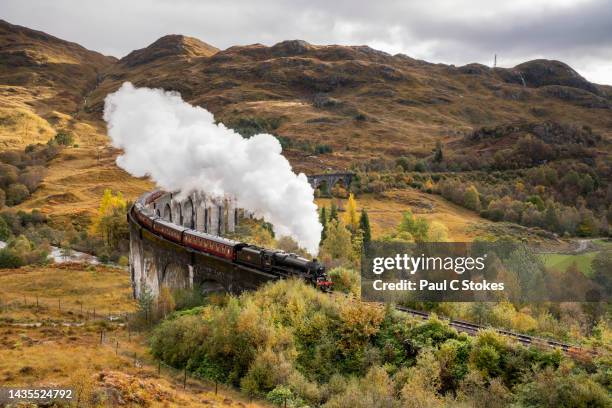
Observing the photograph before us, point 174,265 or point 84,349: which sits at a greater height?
point 174,265

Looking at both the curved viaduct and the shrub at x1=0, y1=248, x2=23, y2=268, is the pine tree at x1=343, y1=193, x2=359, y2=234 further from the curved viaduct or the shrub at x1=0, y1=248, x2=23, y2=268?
the shrub at x1=0, y1=248, x2=23, y2=268

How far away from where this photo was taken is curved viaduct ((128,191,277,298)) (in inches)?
1417

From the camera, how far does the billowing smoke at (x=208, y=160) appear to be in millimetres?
41656

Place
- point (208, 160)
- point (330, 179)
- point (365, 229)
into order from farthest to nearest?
1. point (330, 179)
2. point (365, 229)
3. point (208, 160)

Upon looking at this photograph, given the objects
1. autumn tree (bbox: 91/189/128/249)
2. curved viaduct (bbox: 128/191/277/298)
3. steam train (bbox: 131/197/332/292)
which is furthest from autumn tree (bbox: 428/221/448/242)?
autumn tree (bbox: 91/189/128/249)

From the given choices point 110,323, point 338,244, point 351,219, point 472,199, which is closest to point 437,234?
point 338,244

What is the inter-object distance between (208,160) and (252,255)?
2024 cm

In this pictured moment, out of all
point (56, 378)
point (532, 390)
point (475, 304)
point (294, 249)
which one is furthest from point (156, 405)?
point (294, 249)

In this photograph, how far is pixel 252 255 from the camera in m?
33.9

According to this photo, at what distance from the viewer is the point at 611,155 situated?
13850 centimetres

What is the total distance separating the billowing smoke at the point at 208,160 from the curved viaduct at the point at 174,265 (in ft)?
14.0

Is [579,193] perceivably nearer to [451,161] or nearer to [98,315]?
[451,161]

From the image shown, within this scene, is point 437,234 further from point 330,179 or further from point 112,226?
point 330,179

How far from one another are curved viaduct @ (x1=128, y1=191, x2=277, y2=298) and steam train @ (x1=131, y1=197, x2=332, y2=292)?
0.43 m
